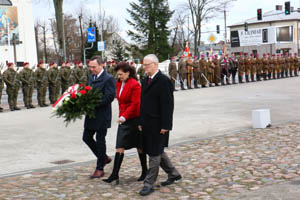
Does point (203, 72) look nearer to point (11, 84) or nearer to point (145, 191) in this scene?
point (11, 84)

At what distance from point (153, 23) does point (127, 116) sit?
173 ft

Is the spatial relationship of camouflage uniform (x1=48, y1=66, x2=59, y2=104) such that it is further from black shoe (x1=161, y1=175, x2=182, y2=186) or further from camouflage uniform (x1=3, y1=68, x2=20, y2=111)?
black shoe (x1=161, y1=175, x2=182, y2=186)

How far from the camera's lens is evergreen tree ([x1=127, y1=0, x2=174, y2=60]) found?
188 ft

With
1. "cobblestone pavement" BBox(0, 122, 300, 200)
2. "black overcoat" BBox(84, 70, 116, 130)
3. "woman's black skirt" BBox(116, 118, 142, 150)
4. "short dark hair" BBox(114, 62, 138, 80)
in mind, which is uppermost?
"short dark hair" BBox(114, 62, 138, 80)

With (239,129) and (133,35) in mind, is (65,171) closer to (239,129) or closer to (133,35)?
(239,129)

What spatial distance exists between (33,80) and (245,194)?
556 inches

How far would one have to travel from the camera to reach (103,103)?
6340 millimetres

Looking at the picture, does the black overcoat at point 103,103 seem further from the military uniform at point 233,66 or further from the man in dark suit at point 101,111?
the military uniform at point 233,66

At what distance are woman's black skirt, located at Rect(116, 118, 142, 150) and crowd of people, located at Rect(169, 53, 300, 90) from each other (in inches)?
736

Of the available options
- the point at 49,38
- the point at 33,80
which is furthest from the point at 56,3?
the point at 49,38

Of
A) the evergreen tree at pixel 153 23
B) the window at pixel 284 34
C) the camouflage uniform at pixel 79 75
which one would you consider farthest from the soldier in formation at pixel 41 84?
the window at pixel 284 34

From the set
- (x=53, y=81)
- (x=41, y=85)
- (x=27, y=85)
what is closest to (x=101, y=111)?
(x=27, y=85)

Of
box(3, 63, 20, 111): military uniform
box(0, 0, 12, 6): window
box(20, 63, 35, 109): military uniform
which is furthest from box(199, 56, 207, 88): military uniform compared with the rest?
box(0, 0, 12, 6): window

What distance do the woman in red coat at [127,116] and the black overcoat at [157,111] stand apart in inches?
15.9
